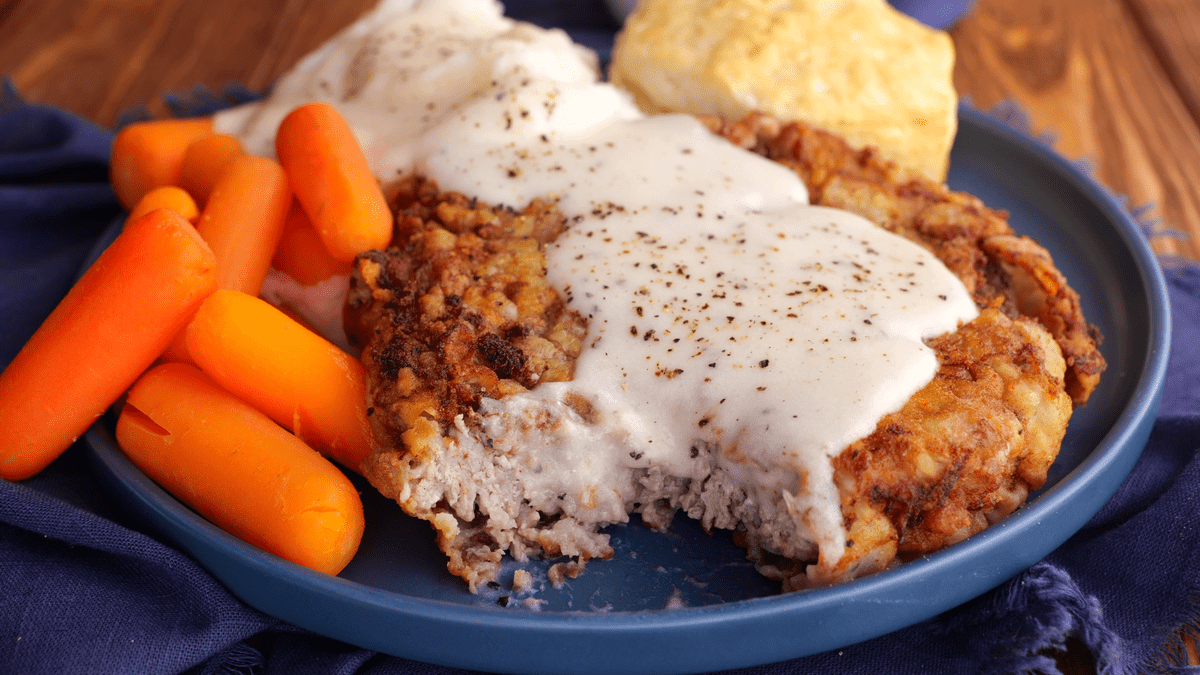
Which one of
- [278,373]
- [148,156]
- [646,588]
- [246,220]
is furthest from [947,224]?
[148,156]

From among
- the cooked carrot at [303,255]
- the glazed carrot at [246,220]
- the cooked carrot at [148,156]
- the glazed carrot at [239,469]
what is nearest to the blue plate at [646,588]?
the glazed carrot at [239,469]

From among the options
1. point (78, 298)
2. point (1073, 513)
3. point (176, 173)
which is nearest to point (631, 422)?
point (1073, 513)

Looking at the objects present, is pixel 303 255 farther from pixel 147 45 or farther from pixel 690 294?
Answer: pixel 147 45

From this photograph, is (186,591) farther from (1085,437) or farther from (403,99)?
(1085,437)

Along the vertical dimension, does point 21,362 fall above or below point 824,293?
below

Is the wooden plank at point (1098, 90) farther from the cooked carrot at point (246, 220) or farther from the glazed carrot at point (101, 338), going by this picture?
the glazed carrot at point (101, 338)

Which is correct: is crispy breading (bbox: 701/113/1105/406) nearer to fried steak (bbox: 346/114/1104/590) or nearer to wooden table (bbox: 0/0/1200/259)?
fried steak (bbox: 346/114/1104/590)
